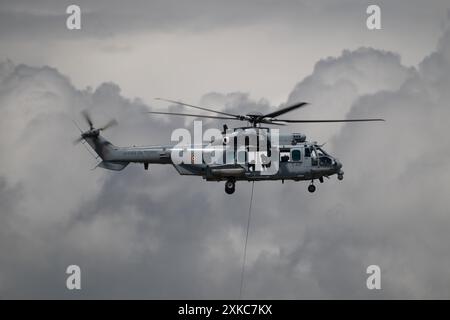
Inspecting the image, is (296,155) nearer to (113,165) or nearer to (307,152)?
(307,152)

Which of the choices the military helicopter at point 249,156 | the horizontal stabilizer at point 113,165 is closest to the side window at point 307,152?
the military helicopter at point 249,156

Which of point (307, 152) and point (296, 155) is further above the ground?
point (307, 152)

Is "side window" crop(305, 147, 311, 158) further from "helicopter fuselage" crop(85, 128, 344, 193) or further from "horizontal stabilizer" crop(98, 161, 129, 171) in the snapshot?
"horizontal stabilizer" crop(98, 161, 129, 171)

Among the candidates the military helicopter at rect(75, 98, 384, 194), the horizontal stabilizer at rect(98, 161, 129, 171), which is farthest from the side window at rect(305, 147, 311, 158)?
the horizontal stabilizer at rect(98, 161, 129, 171)

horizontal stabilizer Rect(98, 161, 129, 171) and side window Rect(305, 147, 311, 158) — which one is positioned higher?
side window Rect(305, 147, 311, 158)

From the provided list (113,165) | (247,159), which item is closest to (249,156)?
(247,159)

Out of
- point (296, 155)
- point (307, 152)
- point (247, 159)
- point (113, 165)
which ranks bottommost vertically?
point (247, 159)
